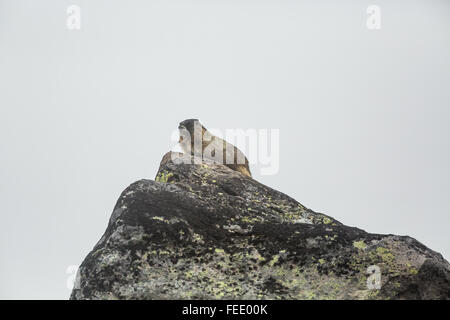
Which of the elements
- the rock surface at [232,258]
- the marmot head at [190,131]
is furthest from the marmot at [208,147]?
the rock surface at [232,258]

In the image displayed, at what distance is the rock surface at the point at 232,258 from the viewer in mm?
8188

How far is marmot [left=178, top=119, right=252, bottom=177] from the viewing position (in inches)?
650

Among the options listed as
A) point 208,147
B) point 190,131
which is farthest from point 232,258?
point 190,131

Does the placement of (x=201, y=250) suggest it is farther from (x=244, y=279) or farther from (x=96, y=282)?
(x=96, y=282)

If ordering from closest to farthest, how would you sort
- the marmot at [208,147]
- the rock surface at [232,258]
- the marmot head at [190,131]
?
the rock surface at [232,258] → the marmot at [208,147] → the marmot head at [190,131]

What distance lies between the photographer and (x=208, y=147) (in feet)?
54.7

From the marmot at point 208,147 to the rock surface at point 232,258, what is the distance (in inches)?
219

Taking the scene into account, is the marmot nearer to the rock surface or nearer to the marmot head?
the marmot head

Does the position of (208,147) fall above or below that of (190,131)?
below

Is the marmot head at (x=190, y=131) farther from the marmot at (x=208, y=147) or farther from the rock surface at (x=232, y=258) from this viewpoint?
the rock surface at (x=232, y=258)

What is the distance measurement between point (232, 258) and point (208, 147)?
309 inches

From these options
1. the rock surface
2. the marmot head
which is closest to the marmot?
the marmot head

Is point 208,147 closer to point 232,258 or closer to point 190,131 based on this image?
point 190,131

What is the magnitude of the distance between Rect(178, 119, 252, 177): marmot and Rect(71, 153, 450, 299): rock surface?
219 inches
